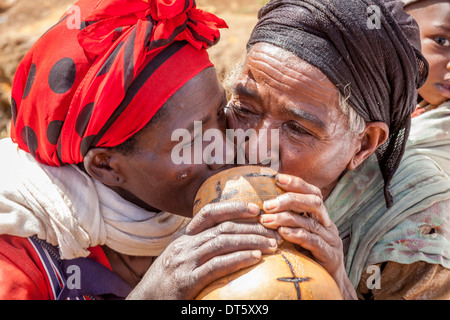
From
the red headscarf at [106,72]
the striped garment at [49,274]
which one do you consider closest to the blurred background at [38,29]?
the red headscarf at [106,72]

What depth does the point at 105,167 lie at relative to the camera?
2953 millimetres

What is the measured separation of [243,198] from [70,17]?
140cm

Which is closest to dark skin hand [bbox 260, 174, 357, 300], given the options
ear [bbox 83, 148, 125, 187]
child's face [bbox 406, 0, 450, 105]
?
ear [bbox 83, 148, 125, 187]

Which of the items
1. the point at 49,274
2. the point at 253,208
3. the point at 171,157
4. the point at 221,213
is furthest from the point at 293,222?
the point at 49,274

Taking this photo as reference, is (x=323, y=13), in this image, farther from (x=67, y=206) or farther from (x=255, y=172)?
(x=67, y=206)

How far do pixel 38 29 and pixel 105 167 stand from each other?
5908mm

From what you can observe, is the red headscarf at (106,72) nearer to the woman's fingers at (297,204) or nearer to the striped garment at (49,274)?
the striped garment at (49,274)

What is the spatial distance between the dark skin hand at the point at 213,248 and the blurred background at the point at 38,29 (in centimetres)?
463

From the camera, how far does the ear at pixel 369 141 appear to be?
338 cm

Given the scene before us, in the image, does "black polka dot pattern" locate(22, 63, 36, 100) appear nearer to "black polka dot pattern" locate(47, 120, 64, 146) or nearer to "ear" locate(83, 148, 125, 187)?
"black polka dot pattern" locate(47, 120, 64, 146)

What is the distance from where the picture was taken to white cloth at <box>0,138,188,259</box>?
9.24 ft

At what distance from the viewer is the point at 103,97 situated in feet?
8.83

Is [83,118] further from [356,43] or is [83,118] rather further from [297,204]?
[356,43]
